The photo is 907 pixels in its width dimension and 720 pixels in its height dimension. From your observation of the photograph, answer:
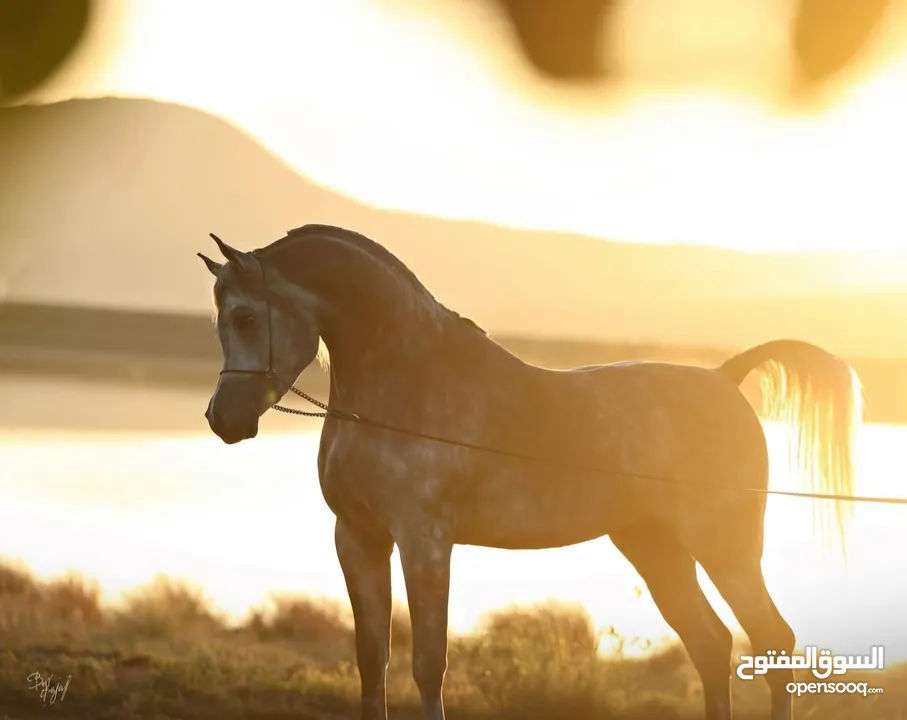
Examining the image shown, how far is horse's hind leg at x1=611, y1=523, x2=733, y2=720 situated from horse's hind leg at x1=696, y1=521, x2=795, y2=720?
0.12 meters

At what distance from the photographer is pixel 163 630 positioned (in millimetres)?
3188

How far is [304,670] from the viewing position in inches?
123

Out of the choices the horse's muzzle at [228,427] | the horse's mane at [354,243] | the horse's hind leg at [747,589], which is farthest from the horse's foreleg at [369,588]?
the horse's hind leg at [747,589]

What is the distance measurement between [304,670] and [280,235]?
163 cm

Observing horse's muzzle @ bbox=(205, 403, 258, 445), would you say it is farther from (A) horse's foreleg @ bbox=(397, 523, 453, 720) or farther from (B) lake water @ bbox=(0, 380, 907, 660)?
(B) lake water @ bbox=(0, 380, 907, 660)

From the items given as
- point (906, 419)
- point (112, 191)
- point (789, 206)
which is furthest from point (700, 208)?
point (112, 191)

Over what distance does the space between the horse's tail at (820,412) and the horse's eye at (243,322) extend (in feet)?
5.12

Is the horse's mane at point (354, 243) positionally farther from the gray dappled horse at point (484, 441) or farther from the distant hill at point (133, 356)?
the distant hill at point (133, 356)

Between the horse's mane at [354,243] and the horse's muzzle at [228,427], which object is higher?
the horse's mane at [354,243]

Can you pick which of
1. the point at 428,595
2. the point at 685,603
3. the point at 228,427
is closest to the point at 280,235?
the point at 228,427

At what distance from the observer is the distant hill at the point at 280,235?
3238 mm
